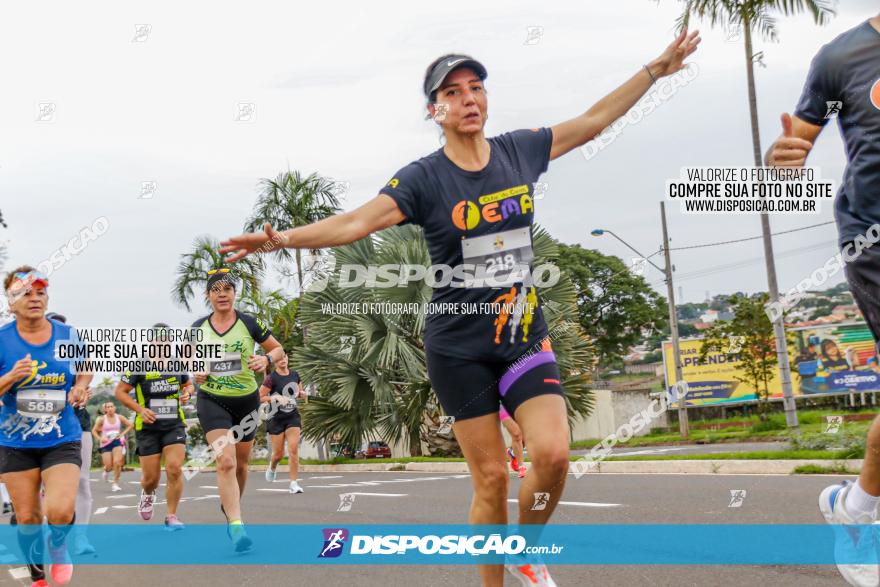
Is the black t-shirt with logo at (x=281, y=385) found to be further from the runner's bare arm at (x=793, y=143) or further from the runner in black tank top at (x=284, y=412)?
the runner's bare arm at (x=793, y=143)

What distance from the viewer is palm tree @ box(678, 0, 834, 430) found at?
698 inches

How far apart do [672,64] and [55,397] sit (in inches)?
177

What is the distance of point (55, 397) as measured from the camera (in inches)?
243

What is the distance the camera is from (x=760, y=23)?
18.0 m

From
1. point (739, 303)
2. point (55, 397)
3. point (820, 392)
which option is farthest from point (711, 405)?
point (55, 397)

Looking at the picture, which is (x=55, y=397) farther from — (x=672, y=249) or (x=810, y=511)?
(x=672, y=249)

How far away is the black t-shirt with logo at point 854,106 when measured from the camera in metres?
3.30

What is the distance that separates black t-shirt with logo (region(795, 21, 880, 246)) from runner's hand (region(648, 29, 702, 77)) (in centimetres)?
95

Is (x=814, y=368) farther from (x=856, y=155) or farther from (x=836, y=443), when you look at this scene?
(x=856, y=155)

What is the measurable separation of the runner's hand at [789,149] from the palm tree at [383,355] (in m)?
14.1

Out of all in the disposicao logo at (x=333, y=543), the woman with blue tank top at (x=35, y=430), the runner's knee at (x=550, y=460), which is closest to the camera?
the runner's knee at (x=550, y=460)

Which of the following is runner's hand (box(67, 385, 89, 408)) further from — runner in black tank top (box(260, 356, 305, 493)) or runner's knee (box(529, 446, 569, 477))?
runner in black tank top (box(260, 356, 305, 493))

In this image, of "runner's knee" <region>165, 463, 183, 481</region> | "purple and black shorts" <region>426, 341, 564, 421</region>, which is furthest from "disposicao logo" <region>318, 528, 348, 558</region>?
"purple and black shorts" <region>426, 341, 564, 421</region>

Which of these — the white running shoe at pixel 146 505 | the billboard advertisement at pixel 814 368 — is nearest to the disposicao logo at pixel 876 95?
the white running shoe at pixel 146 505
